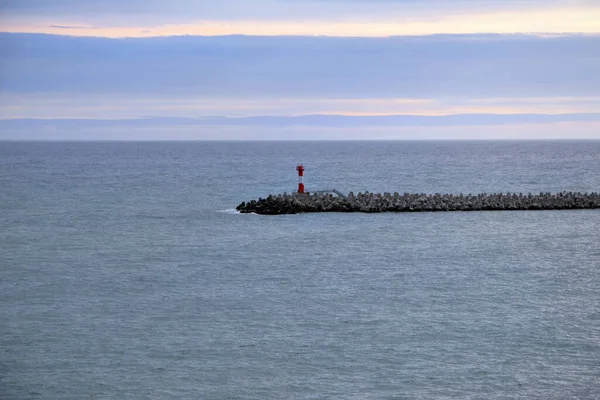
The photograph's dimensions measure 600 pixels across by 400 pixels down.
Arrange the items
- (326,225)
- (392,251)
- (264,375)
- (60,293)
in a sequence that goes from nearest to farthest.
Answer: (264,375)
(60,293)
(392,251)
(326,225)

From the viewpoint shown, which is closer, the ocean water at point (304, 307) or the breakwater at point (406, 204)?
the ocean water at point (304, 307)

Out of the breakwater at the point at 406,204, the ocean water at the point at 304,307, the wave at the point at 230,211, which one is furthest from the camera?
the wave at the point at 230,211

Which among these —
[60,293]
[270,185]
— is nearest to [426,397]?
[60,293]

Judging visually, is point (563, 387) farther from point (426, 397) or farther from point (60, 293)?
point (60, 293)

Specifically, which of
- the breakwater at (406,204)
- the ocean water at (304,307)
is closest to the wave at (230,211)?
the breakwater at (406,204)

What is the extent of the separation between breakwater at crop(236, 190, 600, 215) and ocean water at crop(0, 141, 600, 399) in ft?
5.63

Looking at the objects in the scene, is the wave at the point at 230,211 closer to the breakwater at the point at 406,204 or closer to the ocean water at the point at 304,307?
the breakwater at the point at 406,204

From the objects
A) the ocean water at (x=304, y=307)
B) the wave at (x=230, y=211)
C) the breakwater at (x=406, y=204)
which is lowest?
the ocean water at (x=304, y=307)

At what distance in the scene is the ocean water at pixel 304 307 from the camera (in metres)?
15.1

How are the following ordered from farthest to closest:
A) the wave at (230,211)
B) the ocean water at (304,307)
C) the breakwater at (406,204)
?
the wave at (230,211)
the breakwater at (406,204)
the ocean water at (304,307)

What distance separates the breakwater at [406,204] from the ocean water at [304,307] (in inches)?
67.6

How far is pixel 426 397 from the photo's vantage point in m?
14.3

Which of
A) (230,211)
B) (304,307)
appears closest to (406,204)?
(230,211)

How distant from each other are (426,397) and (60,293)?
35.6ft
